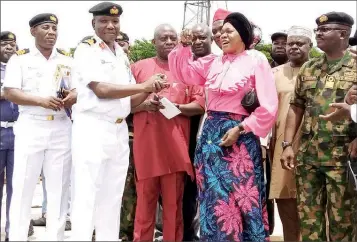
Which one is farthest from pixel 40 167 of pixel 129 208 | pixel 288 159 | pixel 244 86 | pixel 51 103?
pixel 288 159

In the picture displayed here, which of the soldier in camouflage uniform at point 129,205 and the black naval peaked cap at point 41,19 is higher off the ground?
the black naval peaked cap at point 41,19

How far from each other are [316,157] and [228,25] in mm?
1244

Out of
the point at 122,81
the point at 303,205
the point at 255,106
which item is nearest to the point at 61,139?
the point at 122,81

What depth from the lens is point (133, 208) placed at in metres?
5.53

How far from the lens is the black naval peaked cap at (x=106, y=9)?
4242 millimetres

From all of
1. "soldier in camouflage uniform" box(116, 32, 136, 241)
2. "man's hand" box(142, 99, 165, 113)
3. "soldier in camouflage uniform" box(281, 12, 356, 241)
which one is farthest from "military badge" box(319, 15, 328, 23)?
"soldier in camouflage uniform" box(116, 32, 136, 241)

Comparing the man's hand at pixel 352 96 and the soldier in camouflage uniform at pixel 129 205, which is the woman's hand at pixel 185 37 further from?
the man's hand at pixel 352 96

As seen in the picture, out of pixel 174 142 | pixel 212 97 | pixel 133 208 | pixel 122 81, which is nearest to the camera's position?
pixel 122 81

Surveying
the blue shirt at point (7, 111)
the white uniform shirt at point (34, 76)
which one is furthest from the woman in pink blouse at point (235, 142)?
the blue shirt at point (7, 111)

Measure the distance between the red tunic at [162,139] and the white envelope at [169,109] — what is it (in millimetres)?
211

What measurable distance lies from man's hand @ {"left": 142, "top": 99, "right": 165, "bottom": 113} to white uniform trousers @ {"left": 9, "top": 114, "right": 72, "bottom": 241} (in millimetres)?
680

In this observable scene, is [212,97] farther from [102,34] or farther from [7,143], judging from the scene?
[7,143]

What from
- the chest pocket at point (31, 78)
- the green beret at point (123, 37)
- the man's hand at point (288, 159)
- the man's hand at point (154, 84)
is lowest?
the man's hand at point (288, 159)

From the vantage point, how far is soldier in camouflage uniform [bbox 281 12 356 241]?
14.1 ft
